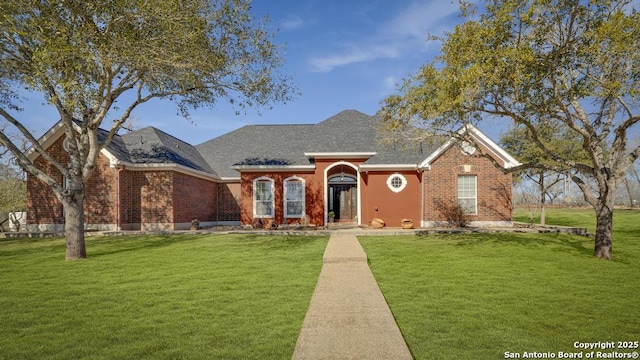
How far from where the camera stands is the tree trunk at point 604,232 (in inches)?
423

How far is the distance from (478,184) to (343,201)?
26.2 feet

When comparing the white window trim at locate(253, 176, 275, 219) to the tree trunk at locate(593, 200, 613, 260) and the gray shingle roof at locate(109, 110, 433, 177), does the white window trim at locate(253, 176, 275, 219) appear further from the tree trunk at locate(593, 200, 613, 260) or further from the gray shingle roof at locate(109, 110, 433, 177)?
the tree trunk at locate(593, 200, 613, 260)

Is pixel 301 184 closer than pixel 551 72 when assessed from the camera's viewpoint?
No

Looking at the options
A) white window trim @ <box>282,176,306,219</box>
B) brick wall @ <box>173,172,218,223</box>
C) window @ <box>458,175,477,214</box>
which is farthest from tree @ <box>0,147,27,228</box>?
window @ <box>458,175,477,214</box>

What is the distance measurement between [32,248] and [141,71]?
8.41 meters

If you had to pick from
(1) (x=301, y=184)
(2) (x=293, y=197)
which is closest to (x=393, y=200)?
(1) (x=301, y=184)

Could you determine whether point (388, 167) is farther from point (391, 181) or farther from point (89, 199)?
point (89, 199)

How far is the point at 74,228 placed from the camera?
11.3 meters

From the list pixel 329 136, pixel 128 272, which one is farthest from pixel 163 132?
pixel 128 272

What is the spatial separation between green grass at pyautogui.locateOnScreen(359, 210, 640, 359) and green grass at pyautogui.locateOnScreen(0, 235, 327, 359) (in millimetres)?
1846

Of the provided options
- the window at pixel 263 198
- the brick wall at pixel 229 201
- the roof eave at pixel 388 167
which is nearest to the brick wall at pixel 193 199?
the brick wall at pixel 229 201

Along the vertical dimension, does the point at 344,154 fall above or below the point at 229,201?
above

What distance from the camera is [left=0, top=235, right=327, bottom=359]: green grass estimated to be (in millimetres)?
4371

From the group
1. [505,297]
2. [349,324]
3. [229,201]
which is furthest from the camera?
[229,201]
